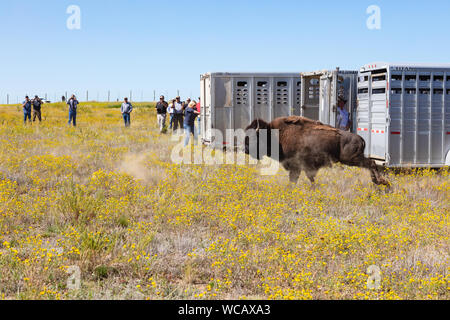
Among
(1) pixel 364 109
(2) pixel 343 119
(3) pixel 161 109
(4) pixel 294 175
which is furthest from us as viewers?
(3) pixel 161 109

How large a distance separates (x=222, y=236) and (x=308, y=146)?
3590mm

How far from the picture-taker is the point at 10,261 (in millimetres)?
5039

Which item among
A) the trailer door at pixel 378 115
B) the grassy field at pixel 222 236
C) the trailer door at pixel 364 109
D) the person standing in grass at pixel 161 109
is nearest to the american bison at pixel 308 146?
the grassy field at pixel 222 236

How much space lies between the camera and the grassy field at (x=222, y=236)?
4605 millimetres

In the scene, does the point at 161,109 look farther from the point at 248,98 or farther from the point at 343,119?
the point at 343,119

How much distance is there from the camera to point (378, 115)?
35.8 ft

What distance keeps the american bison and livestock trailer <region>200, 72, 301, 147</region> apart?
590cm

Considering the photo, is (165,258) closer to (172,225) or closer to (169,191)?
(172,225)

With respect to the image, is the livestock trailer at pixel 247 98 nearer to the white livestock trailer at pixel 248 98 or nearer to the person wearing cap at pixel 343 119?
the white livestock trailer at pixel 248 98

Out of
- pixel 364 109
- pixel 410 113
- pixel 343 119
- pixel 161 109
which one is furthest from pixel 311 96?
pixel 161 109

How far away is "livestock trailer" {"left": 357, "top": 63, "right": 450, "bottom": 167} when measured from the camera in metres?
10.6

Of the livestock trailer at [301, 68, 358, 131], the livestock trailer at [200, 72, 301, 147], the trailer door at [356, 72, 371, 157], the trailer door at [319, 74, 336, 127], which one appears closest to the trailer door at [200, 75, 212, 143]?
Result: the livestock trailer at [200, 72, 301, 147]

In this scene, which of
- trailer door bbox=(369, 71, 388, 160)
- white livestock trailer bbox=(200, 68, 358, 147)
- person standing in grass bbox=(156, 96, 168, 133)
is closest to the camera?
trailer door bbox=(369, 71, 388, 160)

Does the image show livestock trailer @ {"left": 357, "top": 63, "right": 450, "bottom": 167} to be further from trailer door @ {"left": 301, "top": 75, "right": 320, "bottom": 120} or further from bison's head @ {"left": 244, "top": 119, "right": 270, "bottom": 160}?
trailer door @ {"left": 301, "top": 75, "right": 320, "bottom": 120}
